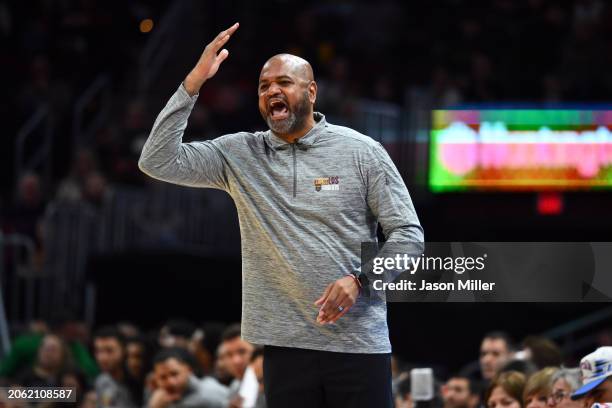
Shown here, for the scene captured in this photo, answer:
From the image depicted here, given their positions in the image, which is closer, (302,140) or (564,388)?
(302,140)

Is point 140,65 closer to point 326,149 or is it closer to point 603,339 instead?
point 603,339

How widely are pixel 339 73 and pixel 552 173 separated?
3515 mm

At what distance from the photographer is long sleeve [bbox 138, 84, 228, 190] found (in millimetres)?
4059

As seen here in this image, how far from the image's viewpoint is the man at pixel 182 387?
715 centimetres

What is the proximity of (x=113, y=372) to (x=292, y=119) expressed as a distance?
5028 millimetres

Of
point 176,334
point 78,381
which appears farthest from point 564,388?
point 176,334

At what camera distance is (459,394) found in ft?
23.4

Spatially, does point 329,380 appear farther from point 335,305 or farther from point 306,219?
point 306,219

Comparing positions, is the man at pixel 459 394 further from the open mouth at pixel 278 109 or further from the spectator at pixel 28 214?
the spectator at pixel 28 214

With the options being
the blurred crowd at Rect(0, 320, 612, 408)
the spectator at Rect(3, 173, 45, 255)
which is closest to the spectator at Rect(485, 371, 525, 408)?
the blurred crowd at Rect(0, 320, 612, 408)

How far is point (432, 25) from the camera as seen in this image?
13727mm

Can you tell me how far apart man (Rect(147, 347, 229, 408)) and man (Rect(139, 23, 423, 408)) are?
10.2 feet

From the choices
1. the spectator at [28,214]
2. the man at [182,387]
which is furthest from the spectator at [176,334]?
the spectator at [28,214]

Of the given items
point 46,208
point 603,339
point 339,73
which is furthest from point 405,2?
point 603,339
